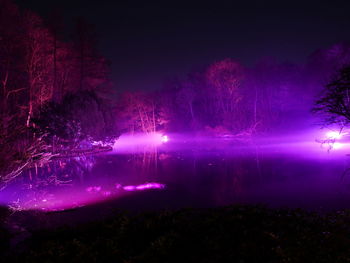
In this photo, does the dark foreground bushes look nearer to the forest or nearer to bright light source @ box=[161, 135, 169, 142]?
the forest

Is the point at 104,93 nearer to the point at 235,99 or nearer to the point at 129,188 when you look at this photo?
the point at 235,99

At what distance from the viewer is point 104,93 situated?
41812 millimetres

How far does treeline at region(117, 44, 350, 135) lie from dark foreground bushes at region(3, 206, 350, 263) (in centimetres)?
4045

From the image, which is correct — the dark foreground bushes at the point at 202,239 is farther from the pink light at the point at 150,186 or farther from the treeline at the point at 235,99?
the treeline at the point at 235,99

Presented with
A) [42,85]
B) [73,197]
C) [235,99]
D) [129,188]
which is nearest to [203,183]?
[129,188]

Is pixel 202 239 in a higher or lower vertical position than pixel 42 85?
lower

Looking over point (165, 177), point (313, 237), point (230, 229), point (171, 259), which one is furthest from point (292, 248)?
point (165, 177)

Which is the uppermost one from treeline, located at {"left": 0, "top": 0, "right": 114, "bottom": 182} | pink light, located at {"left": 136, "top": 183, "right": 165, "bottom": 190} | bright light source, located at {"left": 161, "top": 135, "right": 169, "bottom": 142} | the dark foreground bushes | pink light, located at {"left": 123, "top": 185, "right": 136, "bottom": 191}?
treeline, located at {"left": 0, "top": 0, "right": 114, "bottom": 182}

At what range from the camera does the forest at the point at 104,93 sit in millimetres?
23016

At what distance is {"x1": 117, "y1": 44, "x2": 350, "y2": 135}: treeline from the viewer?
48.2m

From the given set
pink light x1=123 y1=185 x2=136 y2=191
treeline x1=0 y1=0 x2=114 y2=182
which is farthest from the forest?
pink light x1=123 y1=185 x2=136 y2=191

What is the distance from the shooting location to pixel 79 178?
57.2ft

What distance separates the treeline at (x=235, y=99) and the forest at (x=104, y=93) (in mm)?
203

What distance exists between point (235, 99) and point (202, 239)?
157 feet
